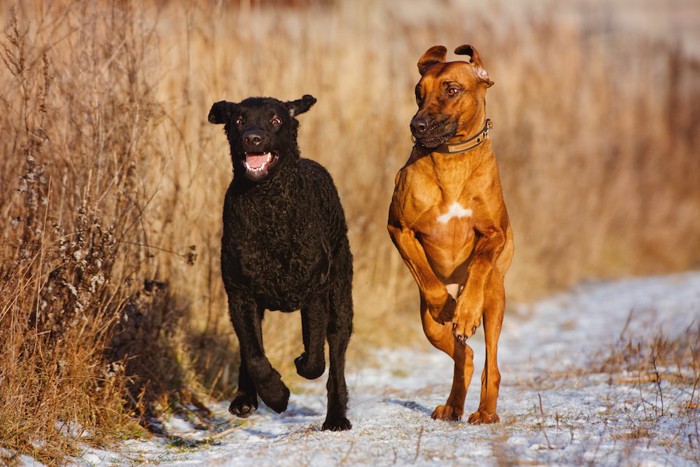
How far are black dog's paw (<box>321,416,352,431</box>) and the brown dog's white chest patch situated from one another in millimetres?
1186

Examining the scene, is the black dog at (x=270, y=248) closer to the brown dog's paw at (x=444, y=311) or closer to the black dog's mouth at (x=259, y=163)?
the black dog's mouth at (x=259, y=163)

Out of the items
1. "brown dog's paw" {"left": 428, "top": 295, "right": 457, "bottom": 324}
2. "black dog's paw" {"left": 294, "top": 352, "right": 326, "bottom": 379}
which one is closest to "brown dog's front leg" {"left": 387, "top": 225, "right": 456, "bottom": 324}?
"brown dog's paw" {"left": 428, "top": 295, "right": 457, "bottom": 324}

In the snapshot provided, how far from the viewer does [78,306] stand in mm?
5203

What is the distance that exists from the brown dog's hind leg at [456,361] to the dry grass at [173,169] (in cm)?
143

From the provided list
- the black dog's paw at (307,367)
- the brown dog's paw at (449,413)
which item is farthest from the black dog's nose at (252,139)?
the brown dog's paw at (449,413)

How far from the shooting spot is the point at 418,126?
5.22 meters

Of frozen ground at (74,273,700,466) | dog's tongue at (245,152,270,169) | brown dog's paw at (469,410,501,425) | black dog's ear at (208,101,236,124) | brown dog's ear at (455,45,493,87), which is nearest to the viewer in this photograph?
frozen ground at (74,273,700,466)

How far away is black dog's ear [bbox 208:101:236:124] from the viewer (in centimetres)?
537

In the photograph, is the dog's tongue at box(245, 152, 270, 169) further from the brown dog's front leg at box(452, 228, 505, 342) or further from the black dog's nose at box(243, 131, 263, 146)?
the brown dog's front leg at box(452, 228, 505, 342)

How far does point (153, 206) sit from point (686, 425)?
342 centimetres

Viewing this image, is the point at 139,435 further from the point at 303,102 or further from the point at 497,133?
the point at 497,133

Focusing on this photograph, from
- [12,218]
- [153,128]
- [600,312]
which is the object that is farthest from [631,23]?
[12,218]

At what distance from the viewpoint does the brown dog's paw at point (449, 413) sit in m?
5.48

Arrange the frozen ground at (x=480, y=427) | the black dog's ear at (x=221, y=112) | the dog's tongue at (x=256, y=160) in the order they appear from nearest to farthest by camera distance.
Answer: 1. the frozen ground at (x=480, y=427)
2. the dog's tongue at (x=256, y=160)
3. the black dog's ear at (x=221, y=112)
